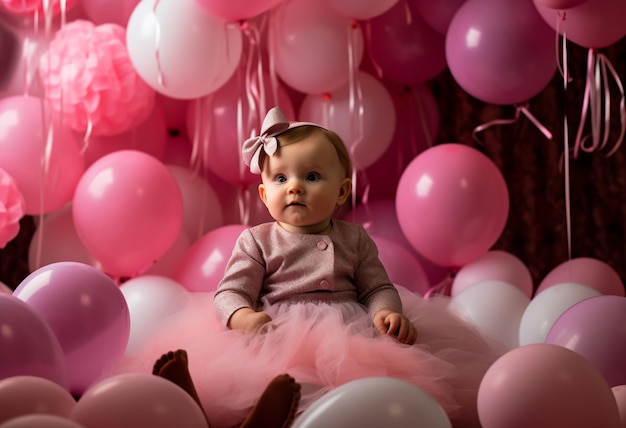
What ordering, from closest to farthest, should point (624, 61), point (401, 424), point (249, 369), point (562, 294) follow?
1. point (401, 424)
2. point (249, 369)
3. point (562, 294)
4. point (624, 61)

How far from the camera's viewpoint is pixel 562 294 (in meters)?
2.17

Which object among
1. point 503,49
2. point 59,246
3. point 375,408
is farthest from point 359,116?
point 375,408

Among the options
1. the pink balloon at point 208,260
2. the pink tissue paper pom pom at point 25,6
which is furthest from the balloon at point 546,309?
the pink tissue paper pom pom at point 25,6

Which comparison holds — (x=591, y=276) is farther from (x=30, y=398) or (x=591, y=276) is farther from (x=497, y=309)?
(x=30, y=398)

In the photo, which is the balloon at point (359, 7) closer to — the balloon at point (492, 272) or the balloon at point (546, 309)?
the balloon at point (492, 272)

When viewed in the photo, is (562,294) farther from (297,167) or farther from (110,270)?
(110,270)

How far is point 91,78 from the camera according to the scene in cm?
243

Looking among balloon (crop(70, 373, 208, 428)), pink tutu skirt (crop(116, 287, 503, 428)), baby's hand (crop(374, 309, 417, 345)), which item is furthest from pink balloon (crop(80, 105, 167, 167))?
balloon (crop(70, 373, 208, 428))

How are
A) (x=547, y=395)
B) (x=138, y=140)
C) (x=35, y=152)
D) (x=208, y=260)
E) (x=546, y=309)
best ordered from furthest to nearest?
(x=138, y=140) → (x=208, y=260) → (x=35, y=152) → (x=546, y=309) → (x=547, y=395)

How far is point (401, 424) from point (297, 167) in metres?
0.75

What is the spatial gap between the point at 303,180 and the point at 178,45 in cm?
72

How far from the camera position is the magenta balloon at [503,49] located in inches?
96.2

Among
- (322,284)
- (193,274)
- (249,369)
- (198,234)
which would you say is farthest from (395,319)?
(198,234)

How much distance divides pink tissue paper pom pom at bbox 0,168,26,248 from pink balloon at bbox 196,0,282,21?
2.18 feet
